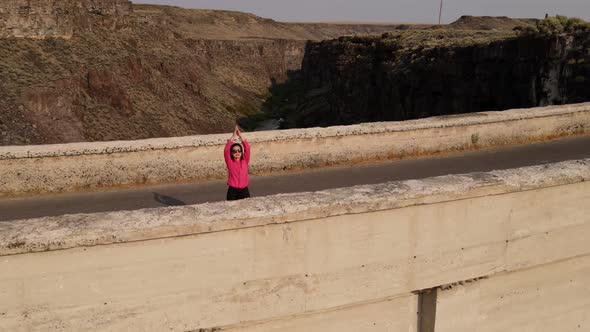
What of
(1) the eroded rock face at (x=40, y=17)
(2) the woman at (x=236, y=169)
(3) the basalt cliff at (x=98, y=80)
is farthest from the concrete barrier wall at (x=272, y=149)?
(1) the eroded rock face at (x=40, y=17)

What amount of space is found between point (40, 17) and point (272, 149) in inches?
1368

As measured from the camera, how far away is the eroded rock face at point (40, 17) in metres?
34.1

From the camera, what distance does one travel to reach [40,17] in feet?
118

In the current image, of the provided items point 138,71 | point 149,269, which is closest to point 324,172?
point 149,269

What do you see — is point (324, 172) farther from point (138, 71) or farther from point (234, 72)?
point (234, 72)

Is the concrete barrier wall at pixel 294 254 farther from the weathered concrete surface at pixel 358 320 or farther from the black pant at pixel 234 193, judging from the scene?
the black pant at pixel 234 193

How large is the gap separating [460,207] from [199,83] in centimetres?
4773

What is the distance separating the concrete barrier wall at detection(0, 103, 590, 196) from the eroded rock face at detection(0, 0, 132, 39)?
32.6 metres

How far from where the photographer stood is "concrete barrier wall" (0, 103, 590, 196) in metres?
7.30

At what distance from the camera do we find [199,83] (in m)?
49.9

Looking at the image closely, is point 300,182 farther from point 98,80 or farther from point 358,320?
point 98,80

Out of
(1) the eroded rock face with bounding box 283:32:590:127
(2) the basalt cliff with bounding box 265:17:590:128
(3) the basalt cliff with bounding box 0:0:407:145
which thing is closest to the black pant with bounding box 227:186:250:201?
Answer: (2) the basalt cliff with bounding box 265:17:590:128

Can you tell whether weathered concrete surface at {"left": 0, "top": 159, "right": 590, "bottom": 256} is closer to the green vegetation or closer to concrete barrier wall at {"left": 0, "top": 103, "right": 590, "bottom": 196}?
concrete barrier wall at {"left": 0, "top": 103, "right": 590, "bottom": 196}

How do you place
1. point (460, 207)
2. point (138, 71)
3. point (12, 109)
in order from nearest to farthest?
point (460, 207)
point (12, 109)
point (138, 71)
